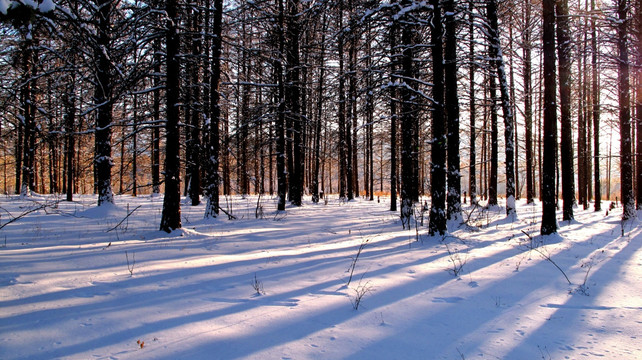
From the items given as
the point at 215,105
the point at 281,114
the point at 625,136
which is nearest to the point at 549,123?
the point at 625,136

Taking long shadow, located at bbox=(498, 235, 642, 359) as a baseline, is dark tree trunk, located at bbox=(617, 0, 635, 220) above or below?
above

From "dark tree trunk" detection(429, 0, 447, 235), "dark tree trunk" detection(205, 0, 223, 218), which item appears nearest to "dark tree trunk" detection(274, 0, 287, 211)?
"dark tree trunk" detection(205, 0, 223, 218)

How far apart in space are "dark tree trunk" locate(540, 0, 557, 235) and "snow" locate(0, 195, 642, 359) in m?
1.41

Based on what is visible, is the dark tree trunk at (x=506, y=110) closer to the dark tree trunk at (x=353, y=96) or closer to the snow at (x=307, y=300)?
the dark tree trunk at (x=353, y=96)

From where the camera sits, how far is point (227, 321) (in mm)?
2971

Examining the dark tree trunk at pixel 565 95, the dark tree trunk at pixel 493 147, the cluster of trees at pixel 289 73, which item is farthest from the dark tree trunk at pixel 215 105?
the dark tree trunk at pixel 493 147

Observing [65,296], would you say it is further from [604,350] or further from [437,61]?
[437,61]

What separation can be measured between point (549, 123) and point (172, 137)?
9.74 metres

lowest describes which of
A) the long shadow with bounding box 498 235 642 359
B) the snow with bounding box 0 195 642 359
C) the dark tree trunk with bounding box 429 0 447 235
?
the long shadow with bounding box 498 235 642 359

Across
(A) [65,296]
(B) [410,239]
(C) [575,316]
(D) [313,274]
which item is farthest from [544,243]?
(A) [65,296]

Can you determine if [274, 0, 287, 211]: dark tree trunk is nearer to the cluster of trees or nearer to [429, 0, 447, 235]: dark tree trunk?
the cluster of trees

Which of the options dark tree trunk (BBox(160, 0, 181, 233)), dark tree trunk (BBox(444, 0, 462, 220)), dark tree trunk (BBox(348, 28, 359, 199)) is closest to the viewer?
dark tree trunk (BBox(160, 0, 181, 233))

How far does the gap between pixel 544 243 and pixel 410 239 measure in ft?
10.1

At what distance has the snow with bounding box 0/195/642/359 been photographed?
2.57 meters
